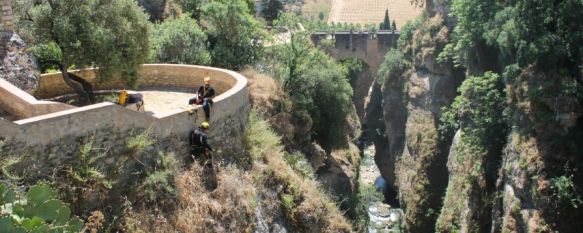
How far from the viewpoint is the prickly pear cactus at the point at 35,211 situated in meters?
6.35

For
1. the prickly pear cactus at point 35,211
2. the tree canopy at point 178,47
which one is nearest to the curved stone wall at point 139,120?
the prickly pear cactus at point 35,211

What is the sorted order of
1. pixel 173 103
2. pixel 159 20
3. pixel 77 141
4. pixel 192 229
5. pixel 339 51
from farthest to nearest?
pixel 339 51, pixel 159 20, pixel 173 103, pixel 192 229, pixel 77 141

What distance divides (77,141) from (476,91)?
709 inches

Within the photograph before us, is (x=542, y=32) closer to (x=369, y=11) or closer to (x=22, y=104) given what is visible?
(x=22, y=104)

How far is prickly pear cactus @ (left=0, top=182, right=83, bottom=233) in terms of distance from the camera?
635cm

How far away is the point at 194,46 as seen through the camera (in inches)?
840

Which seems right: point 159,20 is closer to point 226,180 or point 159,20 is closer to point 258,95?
point 258,95

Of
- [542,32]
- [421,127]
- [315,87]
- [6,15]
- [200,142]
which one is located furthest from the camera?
[421,127]

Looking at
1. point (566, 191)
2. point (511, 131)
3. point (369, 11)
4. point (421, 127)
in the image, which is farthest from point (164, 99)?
point (369, 11)

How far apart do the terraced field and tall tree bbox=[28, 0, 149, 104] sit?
62425 mm

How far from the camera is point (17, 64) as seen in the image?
12773 mm

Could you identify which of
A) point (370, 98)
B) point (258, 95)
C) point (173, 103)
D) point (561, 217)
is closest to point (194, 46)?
point (258, 95)

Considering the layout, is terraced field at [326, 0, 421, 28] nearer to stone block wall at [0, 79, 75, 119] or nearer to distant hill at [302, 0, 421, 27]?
distant hill at [302, 0, 421, 27]

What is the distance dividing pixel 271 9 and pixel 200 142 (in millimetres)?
30223
